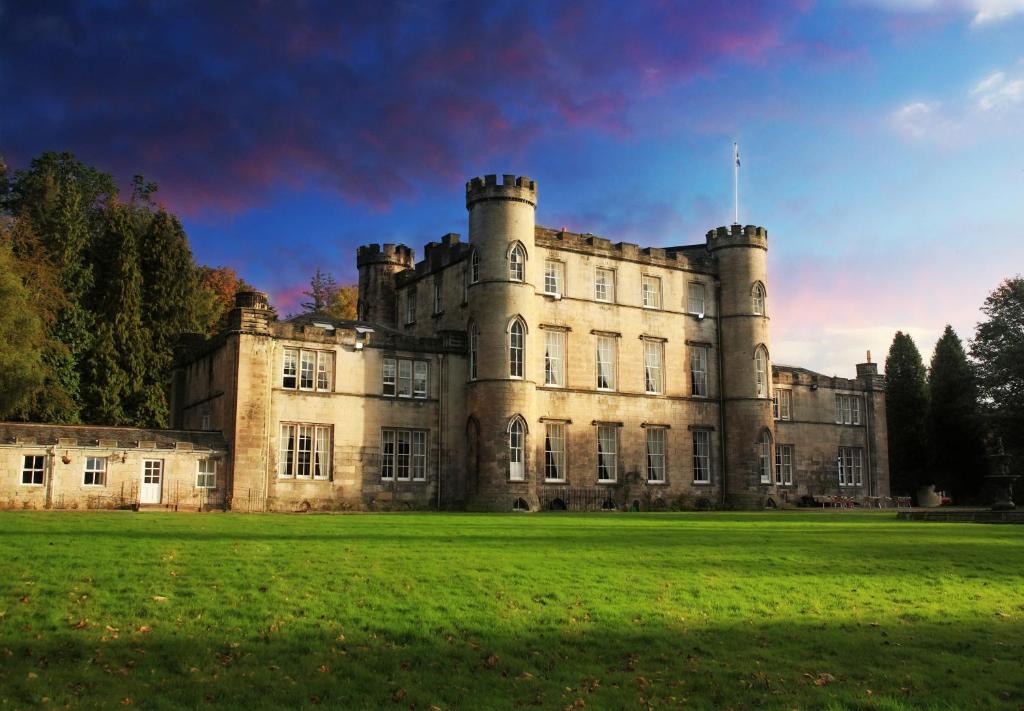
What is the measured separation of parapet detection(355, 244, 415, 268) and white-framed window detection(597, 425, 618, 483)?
1605 centimetres

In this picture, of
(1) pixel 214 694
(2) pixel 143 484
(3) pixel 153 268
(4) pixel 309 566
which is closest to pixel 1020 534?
(4) pixel 309 566

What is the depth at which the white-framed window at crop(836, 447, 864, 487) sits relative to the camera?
189ft

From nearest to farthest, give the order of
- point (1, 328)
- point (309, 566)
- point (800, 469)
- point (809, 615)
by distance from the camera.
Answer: point (809, 615) < point (309, 566) < point (1, 328) < point (800, 469)

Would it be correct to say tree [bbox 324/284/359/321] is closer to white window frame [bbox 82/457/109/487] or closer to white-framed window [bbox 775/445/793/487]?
white-framed window [bbox 775/445/793/487]

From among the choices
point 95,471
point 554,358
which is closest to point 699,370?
point 554,358

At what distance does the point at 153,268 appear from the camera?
56.3 m

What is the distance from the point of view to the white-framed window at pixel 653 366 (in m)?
49.6

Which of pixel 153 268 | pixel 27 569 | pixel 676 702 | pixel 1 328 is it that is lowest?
pixel 676 702

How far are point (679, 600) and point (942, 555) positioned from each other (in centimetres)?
970

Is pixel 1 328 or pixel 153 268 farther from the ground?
pixel 153 268

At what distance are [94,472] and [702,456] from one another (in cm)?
3017

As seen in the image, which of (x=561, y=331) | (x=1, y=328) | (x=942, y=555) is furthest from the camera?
(x=561, y=331)

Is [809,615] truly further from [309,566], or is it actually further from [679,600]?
[309,566]

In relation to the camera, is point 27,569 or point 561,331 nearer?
point 27,569
